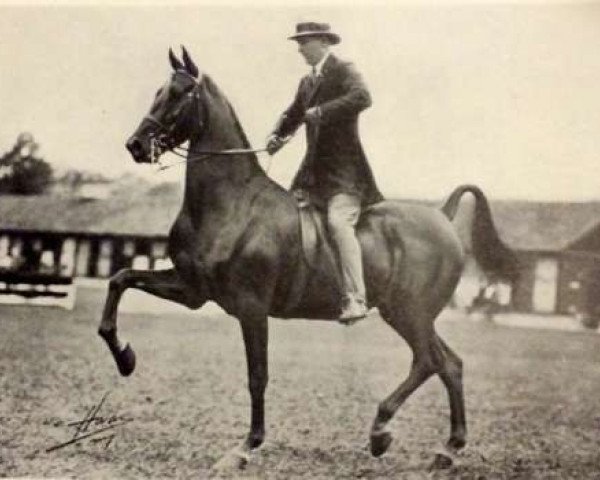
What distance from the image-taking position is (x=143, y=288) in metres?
3.28

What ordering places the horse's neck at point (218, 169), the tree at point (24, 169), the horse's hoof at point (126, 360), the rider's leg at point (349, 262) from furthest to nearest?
the tree at point (24, 169) → the horse's hoof at point (126, 360) → the horse's neck at point (218, 169) → the rider's leg at point (349, 262)

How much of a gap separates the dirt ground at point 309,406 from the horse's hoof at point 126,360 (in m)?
0.06

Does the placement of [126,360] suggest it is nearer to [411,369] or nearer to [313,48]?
[411,369]

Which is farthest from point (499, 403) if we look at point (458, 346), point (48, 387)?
point (48, 387)

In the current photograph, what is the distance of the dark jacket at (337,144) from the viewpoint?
10.9 ft

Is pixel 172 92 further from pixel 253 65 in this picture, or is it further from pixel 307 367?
pixel 307 367

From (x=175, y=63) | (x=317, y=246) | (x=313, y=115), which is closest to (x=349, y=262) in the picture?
(x=317, y=246)

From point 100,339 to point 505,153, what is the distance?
2.00m

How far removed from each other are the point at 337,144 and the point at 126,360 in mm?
1305

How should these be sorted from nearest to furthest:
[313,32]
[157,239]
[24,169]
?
[313,32] < [157,239] < [24,169]

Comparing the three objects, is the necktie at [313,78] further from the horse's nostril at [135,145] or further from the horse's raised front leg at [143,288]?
the horse's raised front leg at [143,288]

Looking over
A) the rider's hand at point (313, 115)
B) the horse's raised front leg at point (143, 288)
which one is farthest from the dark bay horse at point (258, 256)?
the rider's hand at point (313, 115)
